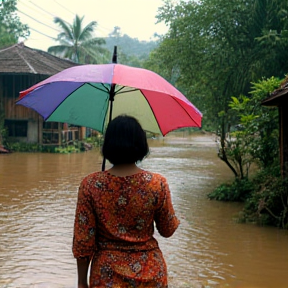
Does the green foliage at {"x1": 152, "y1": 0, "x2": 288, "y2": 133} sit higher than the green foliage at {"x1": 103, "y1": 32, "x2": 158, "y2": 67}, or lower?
lower

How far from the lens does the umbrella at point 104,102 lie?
128 inches

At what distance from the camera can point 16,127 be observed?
81.3 feet

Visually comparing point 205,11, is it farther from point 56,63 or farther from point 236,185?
point 56,63

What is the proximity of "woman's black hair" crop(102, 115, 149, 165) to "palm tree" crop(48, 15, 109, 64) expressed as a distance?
34537mm

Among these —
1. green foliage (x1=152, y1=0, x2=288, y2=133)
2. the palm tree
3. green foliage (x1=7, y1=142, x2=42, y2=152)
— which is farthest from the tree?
green foliage (x1=152, y1=0, x2=288, y2=133)

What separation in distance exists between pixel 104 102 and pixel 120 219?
2.00 m

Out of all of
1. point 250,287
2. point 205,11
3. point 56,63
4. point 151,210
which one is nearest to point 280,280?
point 250,287

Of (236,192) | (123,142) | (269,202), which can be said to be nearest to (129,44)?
(236,192)

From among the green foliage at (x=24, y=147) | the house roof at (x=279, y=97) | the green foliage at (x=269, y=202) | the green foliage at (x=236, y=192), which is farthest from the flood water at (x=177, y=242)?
the green foliage at (x=24, y=147)

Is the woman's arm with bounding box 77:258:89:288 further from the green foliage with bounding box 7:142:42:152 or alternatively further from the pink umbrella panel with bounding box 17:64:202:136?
the green foliage with bounding box 7:142:42:152

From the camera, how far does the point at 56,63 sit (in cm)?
2628

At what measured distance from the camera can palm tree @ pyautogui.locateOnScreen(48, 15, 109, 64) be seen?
3572cm

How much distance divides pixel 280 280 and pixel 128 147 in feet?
14.3

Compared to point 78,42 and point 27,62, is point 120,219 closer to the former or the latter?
point 27,62
